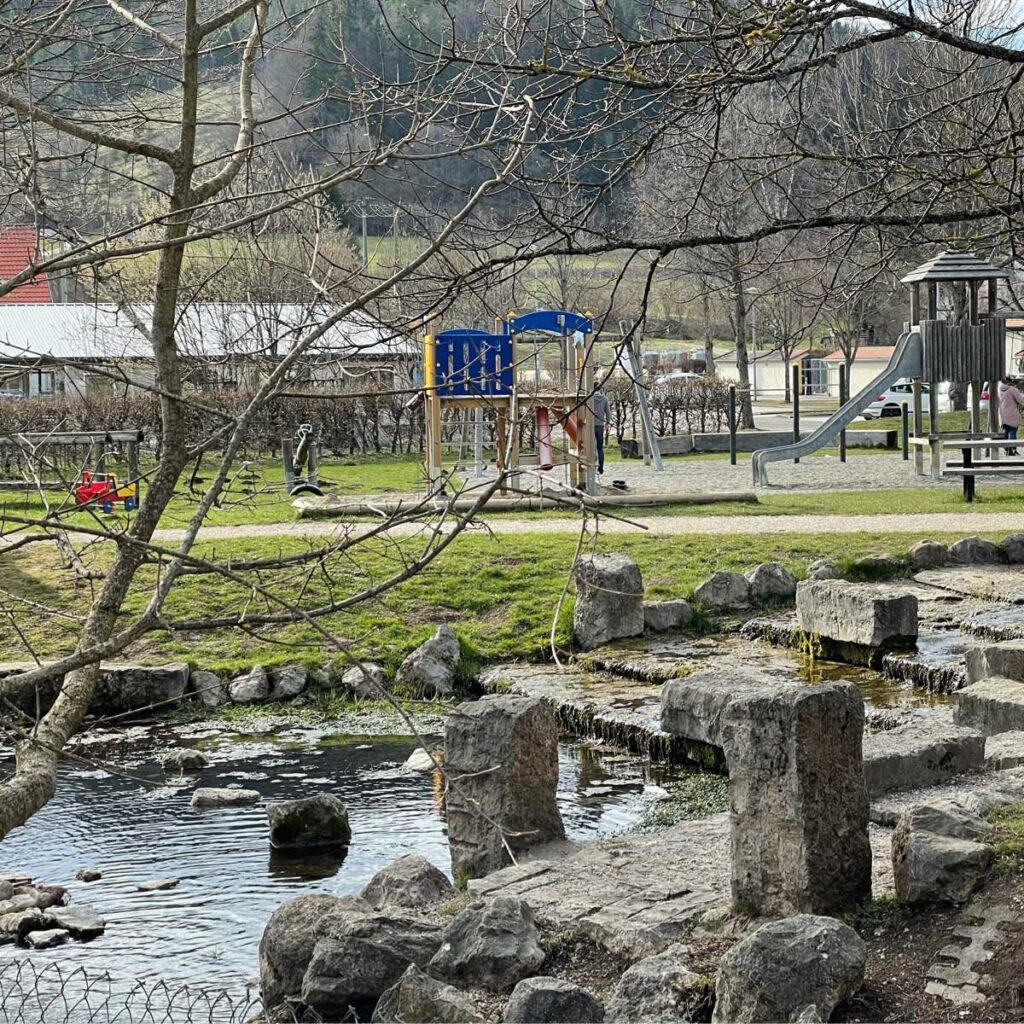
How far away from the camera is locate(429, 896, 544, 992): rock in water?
5.91 meters

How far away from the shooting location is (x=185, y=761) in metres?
10.9

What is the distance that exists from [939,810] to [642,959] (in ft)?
4.67

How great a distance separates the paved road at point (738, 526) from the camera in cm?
1695

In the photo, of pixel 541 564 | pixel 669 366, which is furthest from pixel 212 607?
pixel 669 366

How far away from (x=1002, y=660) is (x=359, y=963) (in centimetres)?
518

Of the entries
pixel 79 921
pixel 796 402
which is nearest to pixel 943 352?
pixel 796 402

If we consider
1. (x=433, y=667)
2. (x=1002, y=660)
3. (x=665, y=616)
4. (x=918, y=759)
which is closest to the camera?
(x=918, y=759)

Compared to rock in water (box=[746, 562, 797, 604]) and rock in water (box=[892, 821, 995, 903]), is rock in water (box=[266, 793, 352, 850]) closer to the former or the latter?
rock in water (box=[892, 821, 995, 903])

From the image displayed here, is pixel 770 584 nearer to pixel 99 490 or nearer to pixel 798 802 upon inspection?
pixel 798 802

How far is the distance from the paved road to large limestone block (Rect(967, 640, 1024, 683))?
22.0 feet

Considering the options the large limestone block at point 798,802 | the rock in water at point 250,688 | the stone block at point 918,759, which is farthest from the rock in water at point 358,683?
the large limestone block at point 798,802

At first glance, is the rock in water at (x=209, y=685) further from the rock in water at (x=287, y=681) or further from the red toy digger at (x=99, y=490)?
the red toy digger at (x=99, y=490)

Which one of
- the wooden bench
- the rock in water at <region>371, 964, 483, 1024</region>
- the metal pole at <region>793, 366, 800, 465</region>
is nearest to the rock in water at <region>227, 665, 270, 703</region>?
the rock in water at <region>371, 964, 483, 1024</region>

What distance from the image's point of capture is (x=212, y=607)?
14188mm
